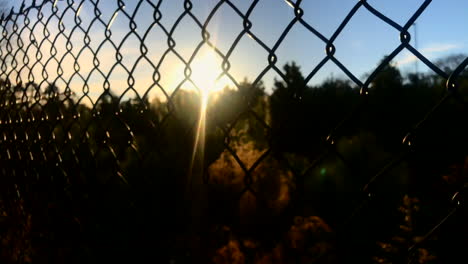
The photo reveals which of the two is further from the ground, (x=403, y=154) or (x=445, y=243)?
(x=403, y=154)

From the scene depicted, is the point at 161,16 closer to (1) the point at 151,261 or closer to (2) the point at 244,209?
(2) the point at 244,209

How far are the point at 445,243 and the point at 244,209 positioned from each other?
7.85ft

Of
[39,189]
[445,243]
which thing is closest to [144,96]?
[39,189]

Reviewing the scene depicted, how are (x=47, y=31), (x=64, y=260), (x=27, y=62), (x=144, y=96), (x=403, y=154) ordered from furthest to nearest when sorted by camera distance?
(x=64, y=260), (x=27, y=62), (x=47, y=31), (x=144, y=96), (x=403, y=154)

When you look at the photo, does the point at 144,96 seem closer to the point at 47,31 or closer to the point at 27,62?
the point at 47,31

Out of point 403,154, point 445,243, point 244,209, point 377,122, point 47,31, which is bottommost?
point 445,243

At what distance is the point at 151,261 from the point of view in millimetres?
5996

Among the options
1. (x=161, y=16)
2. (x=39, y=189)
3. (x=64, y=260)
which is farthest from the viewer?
(x=64, y=260)

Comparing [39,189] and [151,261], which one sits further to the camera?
[151,261]

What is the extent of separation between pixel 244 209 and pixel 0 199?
10.6 ft

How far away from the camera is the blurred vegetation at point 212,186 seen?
1.26 metres

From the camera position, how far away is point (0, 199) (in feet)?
9.69

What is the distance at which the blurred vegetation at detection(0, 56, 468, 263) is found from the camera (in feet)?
4.13

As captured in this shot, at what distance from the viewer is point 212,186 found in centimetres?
640
